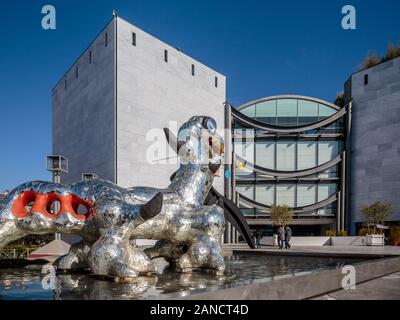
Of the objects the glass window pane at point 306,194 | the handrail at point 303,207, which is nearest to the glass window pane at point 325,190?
the glass window pane at point 306,194

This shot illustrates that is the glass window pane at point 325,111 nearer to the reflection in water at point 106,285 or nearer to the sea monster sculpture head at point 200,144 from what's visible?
the sea monster sculpture head at point 200,144

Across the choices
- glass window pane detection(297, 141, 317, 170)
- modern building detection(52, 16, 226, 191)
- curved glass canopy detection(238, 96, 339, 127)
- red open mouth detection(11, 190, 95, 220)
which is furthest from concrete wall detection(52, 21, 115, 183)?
glass window pane detection(297, 141, 317, 170)

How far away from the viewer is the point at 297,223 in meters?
40.6

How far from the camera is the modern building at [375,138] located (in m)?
34.4

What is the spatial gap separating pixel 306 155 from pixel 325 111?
565cm

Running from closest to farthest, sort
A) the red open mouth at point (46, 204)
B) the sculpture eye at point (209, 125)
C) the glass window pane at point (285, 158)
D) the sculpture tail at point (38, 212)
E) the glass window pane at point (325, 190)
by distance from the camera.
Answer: the sculpture tail at point (38, 212) → the red open mouth at point (46, 204) → the sculpture eye at point (209, 125) → the glass window pane at point (325, 190) → the glass window pane at point (285, 158)

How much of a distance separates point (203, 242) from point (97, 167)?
19.0m

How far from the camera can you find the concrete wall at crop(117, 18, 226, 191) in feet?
77.0

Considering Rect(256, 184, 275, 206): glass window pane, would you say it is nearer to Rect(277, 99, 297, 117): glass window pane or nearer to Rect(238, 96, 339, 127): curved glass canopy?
Rect(238, 96, 339, 127): curved glass canopy

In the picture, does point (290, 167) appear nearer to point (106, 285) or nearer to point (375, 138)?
point (375, 138)

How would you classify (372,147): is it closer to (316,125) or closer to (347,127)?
(347,127)

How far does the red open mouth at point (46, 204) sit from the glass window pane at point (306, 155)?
36.0 metres
